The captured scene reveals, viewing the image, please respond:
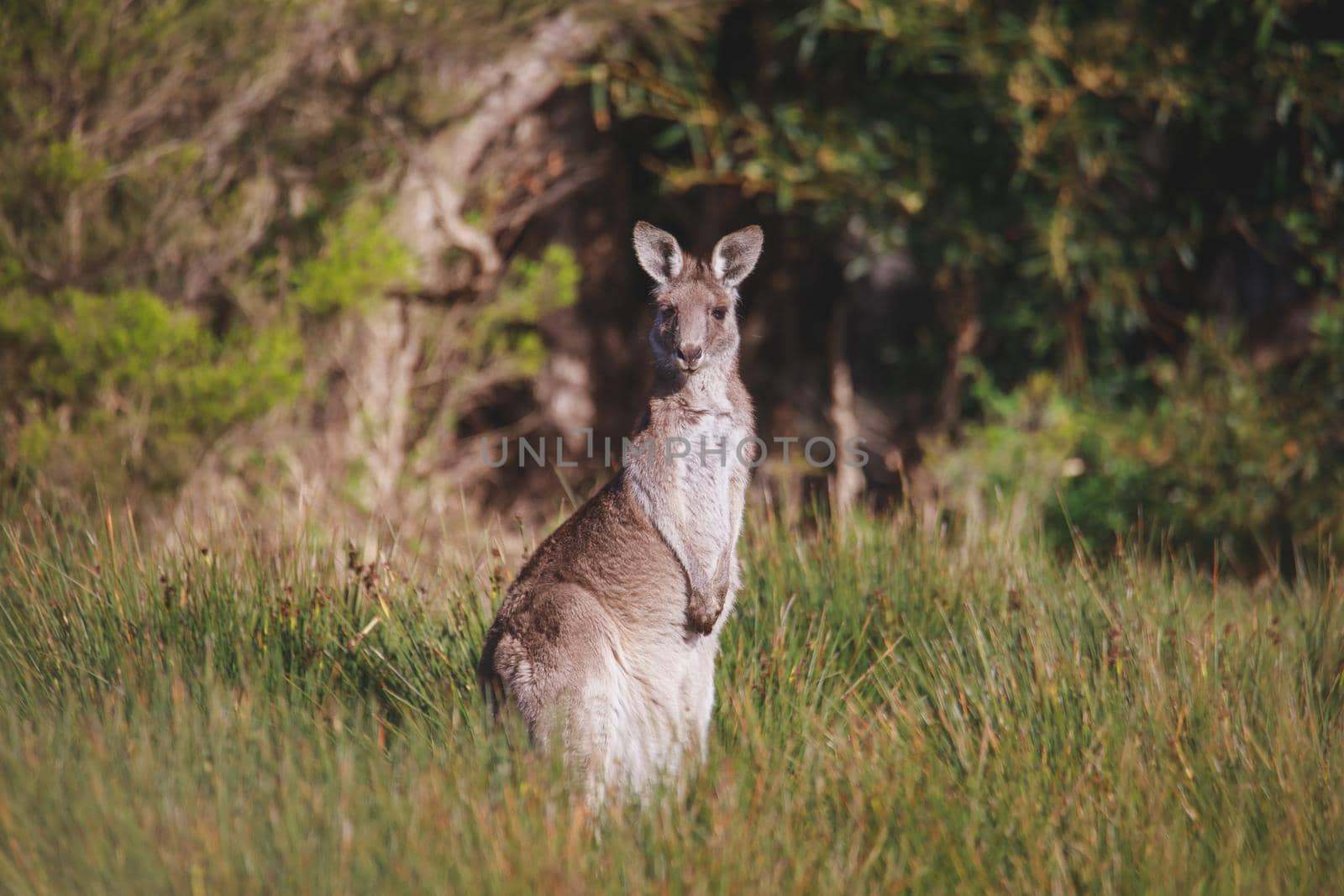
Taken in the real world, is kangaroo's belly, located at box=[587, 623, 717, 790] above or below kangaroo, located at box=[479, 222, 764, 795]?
below

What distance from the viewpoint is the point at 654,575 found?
3.69 meters

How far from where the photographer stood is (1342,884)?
2.83m

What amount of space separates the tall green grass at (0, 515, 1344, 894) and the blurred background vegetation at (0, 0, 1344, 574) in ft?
5.37

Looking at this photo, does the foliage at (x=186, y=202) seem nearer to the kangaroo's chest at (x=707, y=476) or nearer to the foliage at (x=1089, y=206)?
the foliage at (x=1089, y=206)

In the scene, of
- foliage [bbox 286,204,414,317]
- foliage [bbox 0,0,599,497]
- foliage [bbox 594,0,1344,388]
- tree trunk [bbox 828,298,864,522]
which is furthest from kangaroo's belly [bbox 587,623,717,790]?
tree trunk [bbox 828,298,864,522]

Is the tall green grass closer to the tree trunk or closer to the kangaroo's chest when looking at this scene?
the kangaroo's chest

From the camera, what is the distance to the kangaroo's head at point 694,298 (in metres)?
3.75

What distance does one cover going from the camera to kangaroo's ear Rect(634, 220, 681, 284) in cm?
383

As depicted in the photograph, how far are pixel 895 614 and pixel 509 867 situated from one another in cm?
204

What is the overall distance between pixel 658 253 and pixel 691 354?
39cm

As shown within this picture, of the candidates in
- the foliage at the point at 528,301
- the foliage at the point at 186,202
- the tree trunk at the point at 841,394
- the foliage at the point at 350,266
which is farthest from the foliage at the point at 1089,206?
the foliage at the point at 350,266

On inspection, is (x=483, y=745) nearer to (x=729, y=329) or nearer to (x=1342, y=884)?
(x=729, y=329)

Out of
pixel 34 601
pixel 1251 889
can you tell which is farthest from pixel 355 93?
pixel 1251 889

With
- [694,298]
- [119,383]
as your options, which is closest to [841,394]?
[119,383]
